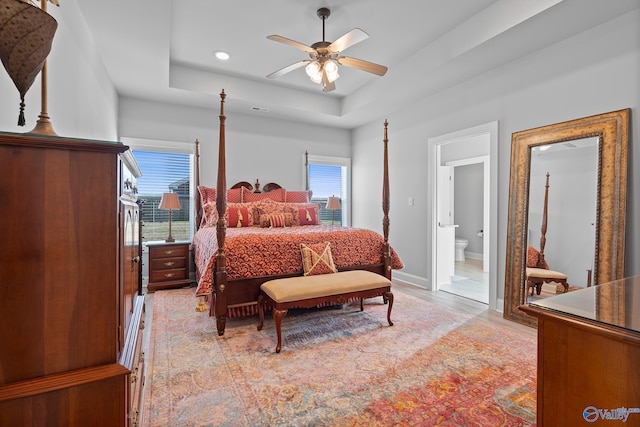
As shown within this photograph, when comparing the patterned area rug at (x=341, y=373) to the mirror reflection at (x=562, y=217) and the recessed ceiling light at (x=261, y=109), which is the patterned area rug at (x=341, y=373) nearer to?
the mirror reflection at (x=562, y=217)

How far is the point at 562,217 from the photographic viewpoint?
2744 mm

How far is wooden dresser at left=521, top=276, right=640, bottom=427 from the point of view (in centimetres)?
79

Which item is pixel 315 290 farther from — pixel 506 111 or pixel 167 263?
pixel 506 111

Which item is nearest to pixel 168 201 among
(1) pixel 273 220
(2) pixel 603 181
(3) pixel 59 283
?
(1) pixel 273 220

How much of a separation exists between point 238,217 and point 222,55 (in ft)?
6.65

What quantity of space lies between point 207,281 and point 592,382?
2486mm

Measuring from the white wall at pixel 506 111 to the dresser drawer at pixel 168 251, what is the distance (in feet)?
10.2

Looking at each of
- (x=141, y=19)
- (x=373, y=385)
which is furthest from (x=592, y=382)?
(x=141, y=19)

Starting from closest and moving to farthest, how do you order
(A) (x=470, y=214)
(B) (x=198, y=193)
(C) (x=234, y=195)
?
(B) (x=198, y=193)
(C) (x=234, y=195)
(A) (x=470, y=214)

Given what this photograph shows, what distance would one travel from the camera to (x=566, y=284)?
269 centimetres

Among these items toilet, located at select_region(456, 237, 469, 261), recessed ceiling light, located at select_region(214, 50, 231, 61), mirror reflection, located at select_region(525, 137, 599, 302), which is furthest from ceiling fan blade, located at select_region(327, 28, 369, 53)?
toilet, located at select_region(456, 237, 469, 261)

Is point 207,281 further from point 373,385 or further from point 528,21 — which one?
point 528,21

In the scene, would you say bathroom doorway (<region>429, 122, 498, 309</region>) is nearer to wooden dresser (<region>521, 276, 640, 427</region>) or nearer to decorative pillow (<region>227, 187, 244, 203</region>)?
wooden dresser (<region>521, 276, 640, 427</region>)

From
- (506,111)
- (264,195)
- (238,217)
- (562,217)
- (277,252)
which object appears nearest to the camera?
(562,217)
